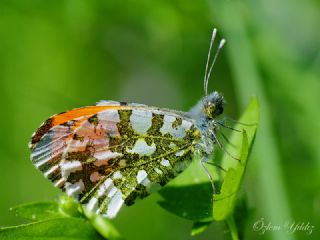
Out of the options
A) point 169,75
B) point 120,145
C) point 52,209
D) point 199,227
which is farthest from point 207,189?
point 169,75

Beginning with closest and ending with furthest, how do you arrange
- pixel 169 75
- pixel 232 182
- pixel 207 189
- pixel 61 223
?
Result: pixel 232 182 → pixel 61 223 → pixel 207 189 → pixel 169 75

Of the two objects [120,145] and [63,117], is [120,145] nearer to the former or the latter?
[120,145]

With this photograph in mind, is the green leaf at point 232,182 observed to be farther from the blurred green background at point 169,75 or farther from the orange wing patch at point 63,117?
the orange wing patch at point 63,117

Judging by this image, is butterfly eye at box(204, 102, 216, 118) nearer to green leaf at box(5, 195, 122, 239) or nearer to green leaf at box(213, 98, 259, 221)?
green leaf at box(213, 98, 259, 221)

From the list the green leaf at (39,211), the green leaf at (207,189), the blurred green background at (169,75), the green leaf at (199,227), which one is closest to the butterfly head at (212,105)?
the green leaf at (207,189)

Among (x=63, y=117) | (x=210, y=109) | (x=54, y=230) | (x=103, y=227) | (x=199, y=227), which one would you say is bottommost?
(x=199, y=227)
